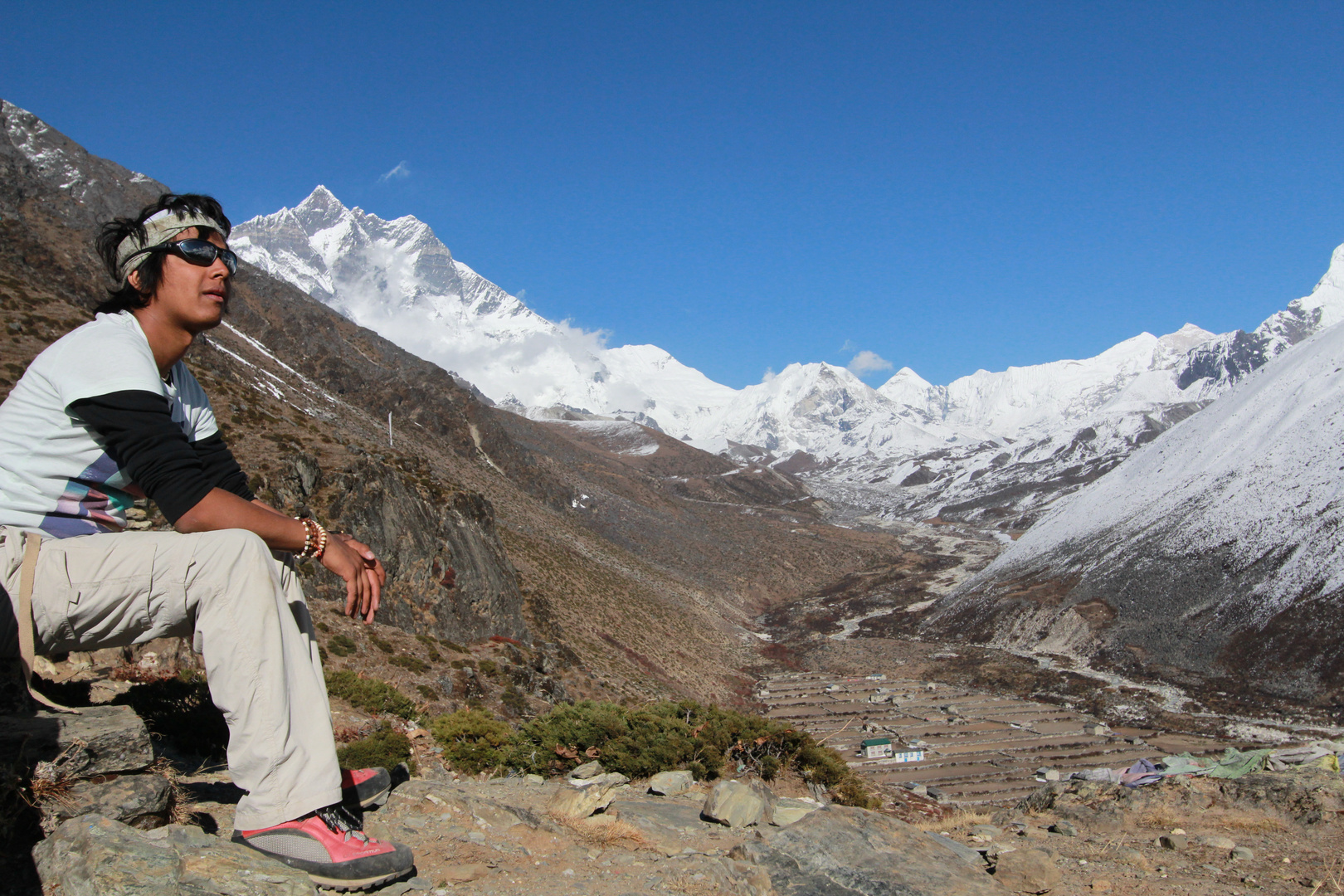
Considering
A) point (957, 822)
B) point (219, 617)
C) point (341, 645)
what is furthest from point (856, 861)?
point (341, 645)

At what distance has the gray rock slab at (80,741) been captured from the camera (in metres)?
3.51

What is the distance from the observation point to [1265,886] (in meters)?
8.09

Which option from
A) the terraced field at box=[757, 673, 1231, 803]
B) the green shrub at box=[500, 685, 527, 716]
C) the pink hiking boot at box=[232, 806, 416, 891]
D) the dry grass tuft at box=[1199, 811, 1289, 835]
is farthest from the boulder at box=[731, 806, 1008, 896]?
the terraced field at box=[757, 673, 1231, 803]

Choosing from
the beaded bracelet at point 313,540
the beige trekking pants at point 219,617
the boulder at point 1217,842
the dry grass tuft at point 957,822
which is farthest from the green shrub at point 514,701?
the beige trekking pants at point 219,617

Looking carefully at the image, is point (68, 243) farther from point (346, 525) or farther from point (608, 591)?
point (608, 591)

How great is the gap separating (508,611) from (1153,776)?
27.0 meters

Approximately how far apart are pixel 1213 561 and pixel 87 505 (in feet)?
245

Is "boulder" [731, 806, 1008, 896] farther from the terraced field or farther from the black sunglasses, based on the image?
the terraced field

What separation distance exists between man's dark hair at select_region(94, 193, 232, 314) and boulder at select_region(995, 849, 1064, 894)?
8465 mm

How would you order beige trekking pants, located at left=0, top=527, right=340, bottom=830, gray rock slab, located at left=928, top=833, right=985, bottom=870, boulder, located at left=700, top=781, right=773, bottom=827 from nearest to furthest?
beige trekking pants, located at left=0, top=527, right=340, bottom=830 → boulder, located at left=700, top=781, right=773, bottom=827 → gray rock slab, located at left=928, top=833, right=985, bottom=870

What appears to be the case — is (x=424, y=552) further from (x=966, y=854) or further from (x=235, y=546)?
(x=235, y=546)

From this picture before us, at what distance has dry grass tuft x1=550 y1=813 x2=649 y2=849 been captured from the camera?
5754 mm

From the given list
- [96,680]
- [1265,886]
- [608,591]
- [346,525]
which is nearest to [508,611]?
[346,525]

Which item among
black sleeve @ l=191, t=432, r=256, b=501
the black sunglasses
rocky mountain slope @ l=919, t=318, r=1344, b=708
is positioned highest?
rocky mountain slope @ l=919, t=318, r=1344, b=708
